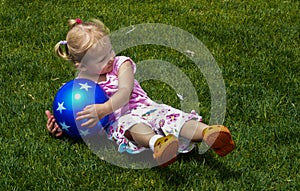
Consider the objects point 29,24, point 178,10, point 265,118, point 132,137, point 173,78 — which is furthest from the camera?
point 178,10

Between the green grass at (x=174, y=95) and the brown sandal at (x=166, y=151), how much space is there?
6.7 inches

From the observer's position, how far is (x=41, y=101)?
4844 mm

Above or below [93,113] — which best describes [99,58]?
above

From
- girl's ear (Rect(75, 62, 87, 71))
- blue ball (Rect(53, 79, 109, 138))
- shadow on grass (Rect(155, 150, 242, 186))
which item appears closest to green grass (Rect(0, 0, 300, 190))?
shadow on grass (Rect(155, 150, 242, 186))

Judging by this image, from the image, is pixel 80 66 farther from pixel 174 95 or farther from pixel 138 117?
pixel 174 95

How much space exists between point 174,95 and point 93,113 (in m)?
Result: 1.29

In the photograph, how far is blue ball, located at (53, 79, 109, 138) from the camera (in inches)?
159

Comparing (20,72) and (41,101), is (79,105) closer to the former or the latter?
(41,101)

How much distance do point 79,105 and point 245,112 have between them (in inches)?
57.2

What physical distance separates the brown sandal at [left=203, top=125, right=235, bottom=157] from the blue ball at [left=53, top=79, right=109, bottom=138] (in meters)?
0.81

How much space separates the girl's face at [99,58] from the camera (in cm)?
418

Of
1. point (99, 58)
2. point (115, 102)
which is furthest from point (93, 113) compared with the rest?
point (99, 58)

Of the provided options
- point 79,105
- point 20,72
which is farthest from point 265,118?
point 20,72

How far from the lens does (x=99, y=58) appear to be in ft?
13.8
